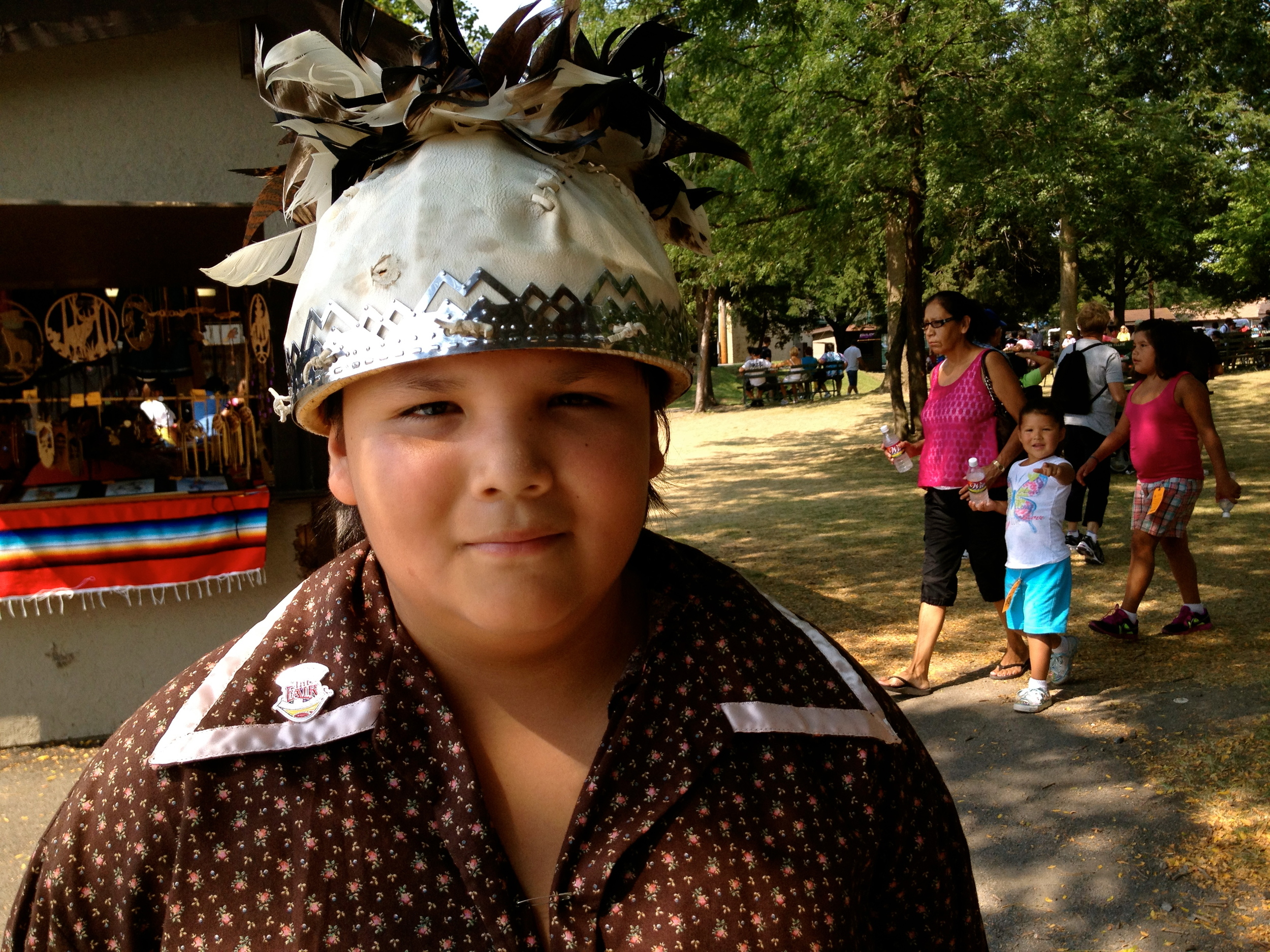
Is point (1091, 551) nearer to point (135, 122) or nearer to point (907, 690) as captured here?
point (907, 690)

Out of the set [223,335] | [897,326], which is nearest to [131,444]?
[223,335]

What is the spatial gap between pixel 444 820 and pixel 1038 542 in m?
4.31

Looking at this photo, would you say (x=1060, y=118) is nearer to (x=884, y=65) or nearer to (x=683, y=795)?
(x=884, y=65)

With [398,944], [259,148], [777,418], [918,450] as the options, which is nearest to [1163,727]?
[918,450]

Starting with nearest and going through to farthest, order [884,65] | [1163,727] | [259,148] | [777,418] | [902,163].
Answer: [1163,727], [259,148], [884,65], [902,163], [777,418]

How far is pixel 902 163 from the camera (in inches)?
388

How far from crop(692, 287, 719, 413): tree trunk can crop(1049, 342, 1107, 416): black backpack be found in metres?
13.7

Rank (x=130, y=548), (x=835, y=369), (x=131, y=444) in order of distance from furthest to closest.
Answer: (x=835, y=369) < (x=131, y=444) < (x=130, y=548)

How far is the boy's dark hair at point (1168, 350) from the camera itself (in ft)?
20.2

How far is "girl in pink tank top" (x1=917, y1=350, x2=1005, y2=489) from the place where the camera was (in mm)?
5242

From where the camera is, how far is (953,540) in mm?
5242

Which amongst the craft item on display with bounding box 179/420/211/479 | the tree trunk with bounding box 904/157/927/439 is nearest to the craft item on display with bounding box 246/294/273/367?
the craft item on display with bounding box 179/420/211/479

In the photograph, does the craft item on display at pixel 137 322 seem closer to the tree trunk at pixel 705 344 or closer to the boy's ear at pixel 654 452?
the boy's ear at pixel 654 452

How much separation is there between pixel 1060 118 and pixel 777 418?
1409 centimetres
